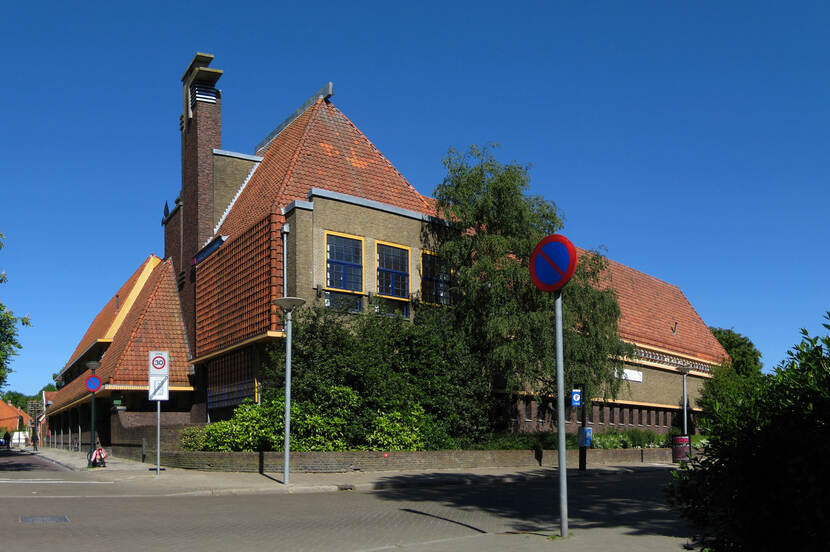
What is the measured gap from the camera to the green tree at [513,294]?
26.0m

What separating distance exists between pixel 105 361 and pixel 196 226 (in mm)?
10387

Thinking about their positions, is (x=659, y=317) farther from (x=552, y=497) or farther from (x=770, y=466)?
(x=770, y=466)

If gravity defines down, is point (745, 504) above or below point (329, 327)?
below

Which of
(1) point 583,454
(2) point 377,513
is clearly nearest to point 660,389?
(1) point 583,454

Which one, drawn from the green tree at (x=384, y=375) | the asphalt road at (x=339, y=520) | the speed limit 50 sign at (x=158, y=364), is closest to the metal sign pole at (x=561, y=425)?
the asphalt road at (x=339, y=520)

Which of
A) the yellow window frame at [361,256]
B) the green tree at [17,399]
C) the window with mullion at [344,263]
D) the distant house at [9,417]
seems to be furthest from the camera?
the green tree at [17,399]

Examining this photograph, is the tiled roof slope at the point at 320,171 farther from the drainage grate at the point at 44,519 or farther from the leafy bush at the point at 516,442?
the drainage grate at the point at 44,519

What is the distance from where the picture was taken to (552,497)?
16.2m

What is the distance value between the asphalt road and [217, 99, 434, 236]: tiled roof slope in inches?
522

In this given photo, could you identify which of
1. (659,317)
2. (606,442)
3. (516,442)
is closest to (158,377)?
(516,442)

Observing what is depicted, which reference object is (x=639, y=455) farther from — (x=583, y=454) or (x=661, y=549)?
(x=661, y=549)

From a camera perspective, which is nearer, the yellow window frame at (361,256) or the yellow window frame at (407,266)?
the yellow window frame at (361,256)

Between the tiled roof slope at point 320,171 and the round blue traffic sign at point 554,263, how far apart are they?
59.6ft

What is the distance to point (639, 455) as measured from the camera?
3145cm
